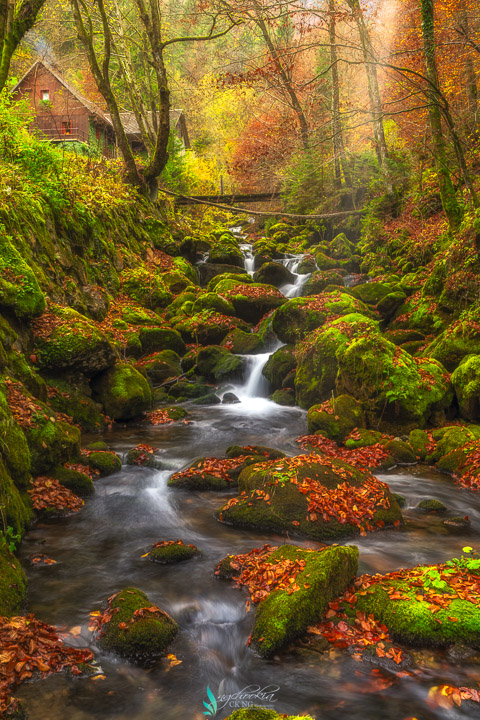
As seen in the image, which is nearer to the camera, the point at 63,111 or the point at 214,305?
the point at 214,305

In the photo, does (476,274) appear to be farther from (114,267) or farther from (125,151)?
(125,151)

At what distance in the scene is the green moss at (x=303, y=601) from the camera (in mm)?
3986

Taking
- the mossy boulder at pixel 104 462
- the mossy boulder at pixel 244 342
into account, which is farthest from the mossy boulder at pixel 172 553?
the mossy boulder at pixel 244 342

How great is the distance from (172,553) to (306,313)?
9.35 metres

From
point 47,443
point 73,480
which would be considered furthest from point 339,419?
point 47,443

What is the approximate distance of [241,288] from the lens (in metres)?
18.8

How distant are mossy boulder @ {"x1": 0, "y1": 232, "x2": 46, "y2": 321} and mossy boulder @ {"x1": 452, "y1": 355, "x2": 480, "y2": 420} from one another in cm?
887

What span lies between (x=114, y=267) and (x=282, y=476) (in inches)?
505

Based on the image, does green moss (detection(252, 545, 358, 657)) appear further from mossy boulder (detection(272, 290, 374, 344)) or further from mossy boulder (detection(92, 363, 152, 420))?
mossy boulder (detection(272, 290, 374, 344))

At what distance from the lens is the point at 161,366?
1465cm

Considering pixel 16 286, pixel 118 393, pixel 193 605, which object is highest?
pixel 16 286

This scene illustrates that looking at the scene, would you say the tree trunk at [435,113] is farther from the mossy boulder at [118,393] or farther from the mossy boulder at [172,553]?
the mossy boulder at [172,553]

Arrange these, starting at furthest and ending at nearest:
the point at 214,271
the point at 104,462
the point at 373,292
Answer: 1. the point at 214,271
2. the point at 373,292
3. the point at 104,462

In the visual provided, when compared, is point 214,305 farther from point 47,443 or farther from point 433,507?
point 433,507
